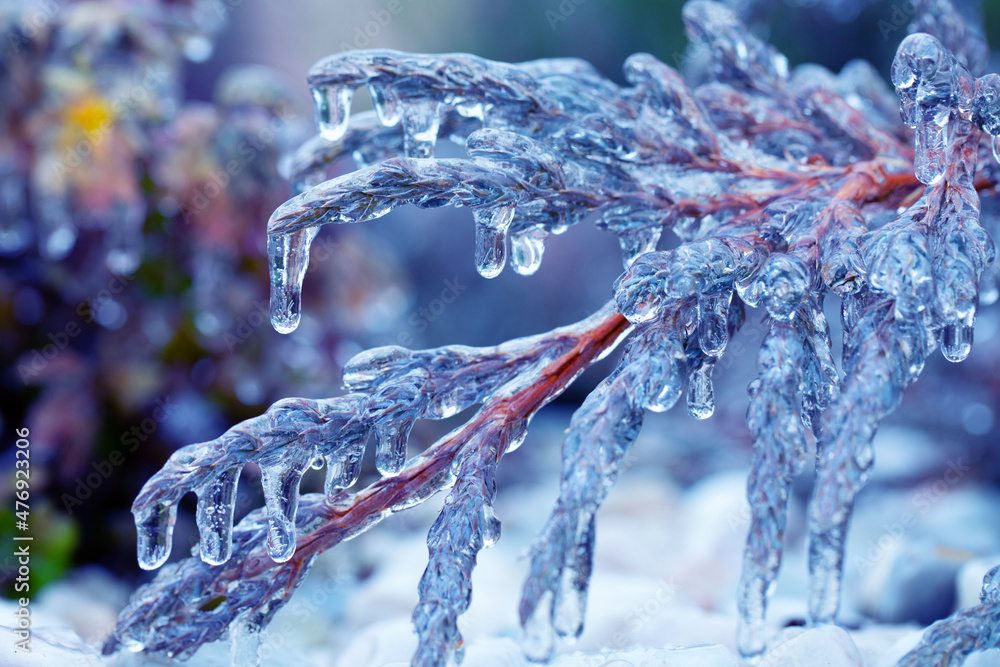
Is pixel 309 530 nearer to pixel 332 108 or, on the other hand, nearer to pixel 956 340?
pixel 332 108

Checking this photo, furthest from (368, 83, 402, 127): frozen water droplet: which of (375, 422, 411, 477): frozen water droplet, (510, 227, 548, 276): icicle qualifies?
(375, 422, 411, 477): frozen water droplet

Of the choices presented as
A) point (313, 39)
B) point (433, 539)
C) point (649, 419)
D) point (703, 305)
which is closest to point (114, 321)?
point (433, 539)

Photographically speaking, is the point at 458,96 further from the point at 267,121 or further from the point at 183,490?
the point at 267,121

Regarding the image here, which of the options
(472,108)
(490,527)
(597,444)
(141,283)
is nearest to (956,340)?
(597,444)

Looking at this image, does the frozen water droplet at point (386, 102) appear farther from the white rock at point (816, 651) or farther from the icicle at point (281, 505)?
the white rock at point (816, 651)

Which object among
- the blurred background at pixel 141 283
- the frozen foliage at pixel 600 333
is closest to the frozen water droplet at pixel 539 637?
the frozen foliage at pixel 600 333

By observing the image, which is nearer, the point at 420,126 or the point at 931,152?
the point at 931,152

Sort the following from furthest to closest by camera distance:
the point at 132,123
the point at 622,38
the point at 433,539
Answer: the point at 622,38 → the point at 132,123 → the point at 433,539
